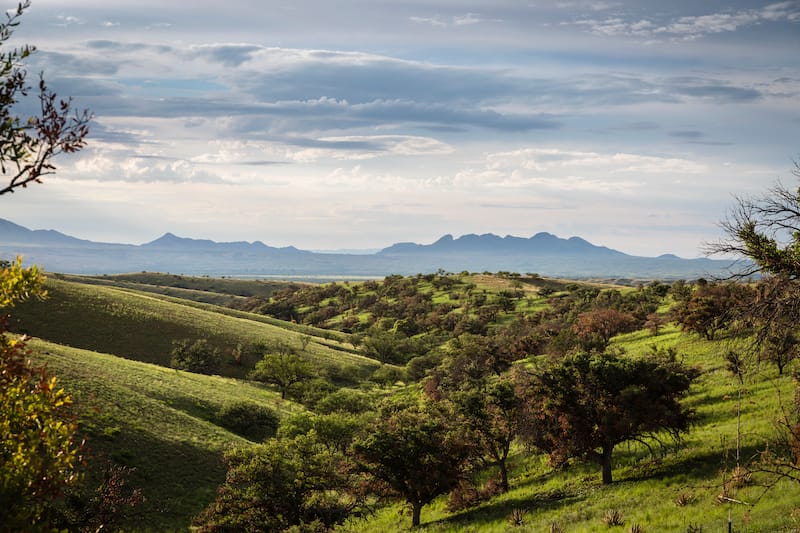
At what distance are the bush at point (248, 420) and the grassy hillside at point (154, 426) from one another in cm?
150

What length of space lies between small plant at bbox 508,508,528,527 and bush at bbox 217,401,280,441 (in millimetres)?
40111

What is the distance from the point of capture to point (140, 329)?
106750mm

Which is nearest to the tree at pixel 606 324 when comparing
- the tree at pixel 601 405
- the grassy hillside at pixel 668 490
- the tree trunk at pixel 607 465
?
the grassy hillside at pixel 668 490

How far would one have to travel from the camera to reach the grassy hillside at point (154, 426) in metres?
43.2

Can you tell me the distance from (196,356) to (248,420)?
124 feet

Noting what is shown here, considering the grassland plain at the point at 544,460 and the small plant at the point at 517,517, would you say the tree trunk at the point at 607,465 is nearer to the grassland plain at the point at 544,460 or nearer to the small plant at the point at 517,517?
the grassland plain at the point at 544,460

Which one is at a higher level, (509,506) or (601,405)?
(601,405)

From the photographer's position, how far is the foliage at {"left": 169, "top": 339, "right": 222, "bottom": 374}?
9619cm

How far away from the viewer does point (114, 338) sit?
9806cm

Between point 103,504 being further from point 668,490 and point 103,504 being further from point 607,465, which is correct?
point 607,465

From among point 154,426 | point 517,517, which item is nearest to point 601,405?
point 517,517

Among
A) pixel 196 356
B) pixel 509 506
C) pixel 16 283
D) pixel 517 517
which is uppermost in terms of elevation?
pixel 16 283

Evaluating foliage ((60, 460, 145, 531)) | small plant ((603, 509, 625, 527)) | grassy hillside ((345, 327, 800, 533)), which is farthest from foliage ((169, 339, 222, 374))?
small plant ((603, 509, 625, 527))

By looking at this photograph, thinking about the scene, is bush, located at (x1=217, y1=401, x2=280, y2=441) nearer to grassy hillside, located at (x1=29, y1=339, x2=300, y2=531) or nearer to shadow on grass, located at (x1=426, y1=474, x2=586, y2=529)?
grassy hillside, located at (x1=29, y1=339, x2=300, y2=531)
